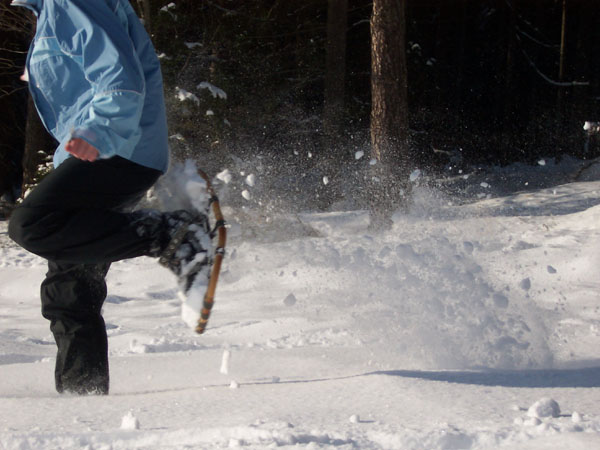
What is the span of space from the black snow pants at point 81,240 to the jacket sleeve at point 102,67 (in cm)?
15

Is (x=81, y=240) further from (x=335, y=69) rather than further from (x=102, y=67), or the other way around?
(x=335, y=69)

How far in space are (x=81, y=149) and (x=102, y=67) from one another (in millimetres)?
281

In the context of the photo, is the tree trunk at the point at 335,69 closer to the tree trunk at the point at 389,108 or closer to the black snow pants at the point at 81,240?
the tree trunk at the point at 389,108

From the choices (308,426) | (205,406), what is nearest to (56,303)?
(205,406)

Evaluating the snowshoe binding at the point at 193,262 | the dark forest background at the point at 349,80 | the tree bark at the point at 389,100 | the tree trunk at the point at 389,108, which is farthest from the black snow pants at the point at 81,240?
the dark forest background at the point at 349,80

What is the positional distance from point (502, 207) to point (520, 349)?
6234mm

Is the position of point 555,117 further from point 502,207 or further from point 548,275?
point 548,275

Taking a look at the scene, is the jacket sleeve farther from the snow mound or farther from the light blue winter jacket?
the snow mound

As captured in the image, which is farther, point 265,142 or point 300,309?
point 265,142

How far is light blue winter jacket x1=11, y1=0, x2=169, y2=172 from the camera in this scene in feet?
6.78

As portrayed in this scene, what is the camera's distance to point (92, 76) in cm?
210

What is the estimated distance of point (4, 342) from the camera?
3453 millimetres

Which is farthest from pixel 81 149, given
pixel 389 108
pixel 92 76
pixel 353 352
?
pixel 389 108

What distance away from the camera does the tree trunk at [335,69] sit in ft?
36.3
